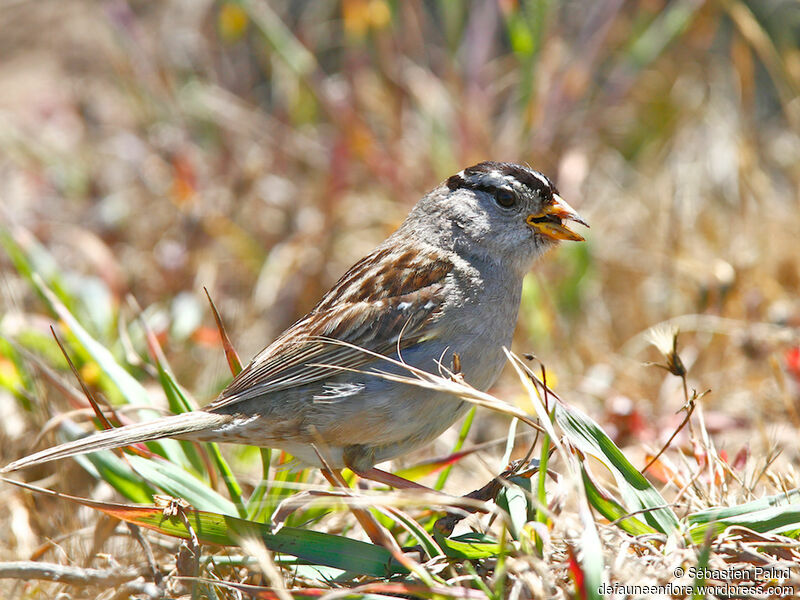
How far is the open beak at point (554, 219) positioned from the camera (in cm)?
274

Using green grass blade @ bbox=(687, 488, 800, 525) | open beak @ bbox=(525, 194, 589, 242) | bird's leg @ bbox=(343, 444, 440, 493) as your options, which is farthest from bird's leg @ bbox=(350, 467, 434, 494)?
open beak @ bbox=(525, 194, 589, 242)

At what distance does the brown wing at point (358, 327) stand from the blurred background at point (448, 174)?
0.70 m

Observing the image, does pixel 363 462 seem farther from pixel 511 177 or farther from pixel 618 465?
pixel 511 177

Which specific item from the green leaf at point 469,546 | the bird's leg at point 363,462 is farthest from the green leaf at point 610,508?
the bird's leg at point 363,462

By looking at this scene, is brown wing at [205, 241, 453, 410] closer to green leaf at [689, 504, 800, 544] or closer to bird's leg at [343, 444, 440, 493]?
bird's leg at [343, 444, 440, 493]

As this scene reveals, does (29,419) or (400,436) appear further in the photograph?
(29,419)

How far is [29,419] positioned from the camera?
10.5ft

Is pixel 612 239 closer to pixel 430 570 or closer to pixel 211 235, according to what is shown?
pixel 211 235

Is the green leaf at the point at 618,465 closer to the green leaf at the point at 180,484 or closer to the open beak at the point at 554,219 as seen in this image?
the open beak at the point at 554,219

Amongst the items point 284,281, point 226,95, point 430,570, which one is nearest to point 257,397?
point 430,570

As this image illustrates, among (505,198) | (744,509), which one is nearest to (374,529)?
(744,509)

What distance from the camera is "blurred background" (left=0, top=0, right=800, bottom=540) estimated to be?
376 cm

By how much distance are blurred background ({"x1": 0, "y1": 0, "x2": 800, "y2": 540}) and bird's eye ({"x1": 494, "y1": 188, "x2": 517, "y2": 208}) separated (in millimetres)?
847

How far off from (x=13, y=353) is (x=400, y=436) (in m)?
1.56
